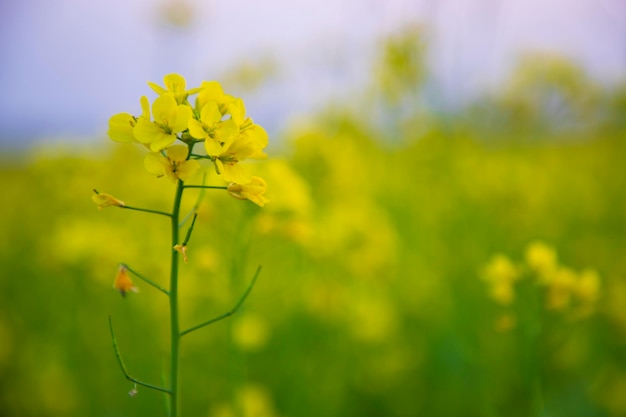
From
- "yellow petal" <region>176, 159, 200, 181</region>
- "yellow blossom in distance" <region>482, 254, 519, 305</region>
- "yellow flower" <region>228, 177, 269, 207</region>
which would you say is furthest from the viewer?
"yellow blossom in distance" <region>482, 254, 519, 305</region>

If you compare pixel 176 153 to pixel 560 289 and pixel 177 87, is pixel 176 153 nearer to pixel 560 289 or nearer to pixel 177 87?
pixel 177 87

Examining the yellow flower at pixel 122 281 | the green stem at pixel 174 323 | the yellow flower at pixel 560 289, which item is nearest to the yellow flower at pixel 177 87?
the green stem at pixel 174 323

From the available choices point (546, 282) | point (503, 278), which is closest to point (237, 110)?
point (503, 278)

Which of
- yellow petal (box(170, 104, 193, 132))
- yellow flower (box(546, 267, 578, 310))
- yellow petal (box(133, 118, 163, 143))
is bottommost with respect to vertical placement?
yellow petal (box(133, 118, 163, 143))

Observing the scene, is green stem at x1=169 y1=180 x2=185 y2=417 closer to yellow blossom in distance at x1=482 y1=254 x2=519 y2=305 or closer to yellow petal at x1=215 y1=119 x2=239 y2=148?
yellow petal at x1=215 y1=119 x2=239 y2=148

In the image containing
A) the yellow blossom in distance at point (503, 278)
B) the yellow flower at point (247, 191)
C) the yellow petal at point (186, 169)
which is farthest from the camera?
the yellow blossom in distance at point (503, 278)

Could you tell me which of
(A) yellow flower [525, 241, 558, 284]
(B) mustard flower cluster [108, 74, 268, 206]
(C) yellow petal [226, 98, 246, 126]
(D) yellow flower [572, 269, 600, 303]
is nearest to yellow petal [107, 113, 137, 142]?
(B) mustard flower cluster [108, 74, 268, 206]

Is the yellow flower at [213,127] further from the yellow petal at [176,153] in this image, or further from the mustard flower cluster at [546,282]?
the mustard flower cluster at [546,282]
